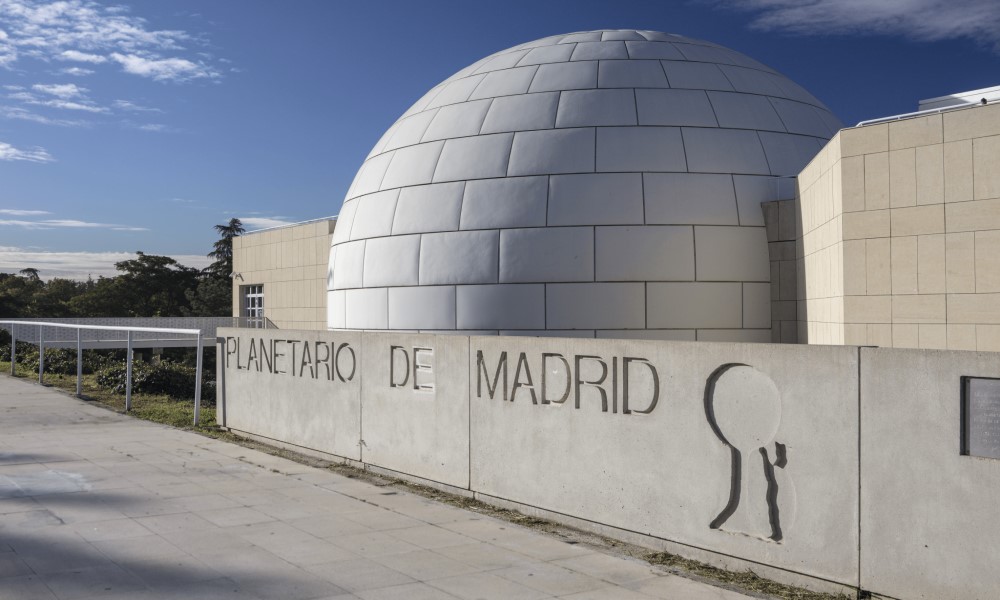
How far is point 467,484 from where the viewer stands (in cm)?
952

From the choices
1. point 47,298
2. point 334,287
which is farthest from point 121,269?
point 334,287

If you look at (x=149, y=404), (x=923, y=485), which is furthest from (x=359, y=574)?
(x=149, y=404)

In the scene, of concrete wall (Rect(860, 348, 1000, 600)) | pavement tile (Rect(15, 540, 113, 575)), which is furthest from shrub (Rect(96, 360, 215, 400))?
concrete wall (Rect(860, 348, 1000, 600))

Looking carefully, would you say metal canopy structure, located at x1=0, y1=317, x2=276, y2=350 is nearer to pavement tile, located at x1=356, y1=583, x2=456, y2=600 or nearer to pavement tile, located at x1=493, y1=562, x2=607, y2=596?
pavement tile, located at x1=493, y1=562, x2=607, y2=596

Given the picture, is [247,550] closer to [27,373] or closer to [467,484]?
[467,484]

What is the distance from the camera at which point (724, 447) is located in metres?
6.96

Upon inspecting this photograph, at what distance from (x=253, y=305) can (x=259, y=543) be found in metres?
28.4

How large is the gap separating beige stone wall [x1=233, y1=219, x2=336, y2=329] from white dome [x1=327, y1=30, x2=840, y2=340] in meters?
12.3

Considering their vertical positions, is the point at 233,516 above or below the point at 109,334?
below

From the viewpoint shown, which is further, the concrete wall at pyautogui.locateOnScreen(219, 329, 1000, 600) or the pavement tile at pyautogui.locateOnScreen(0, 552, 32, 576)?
the pavement tile at pyautogui.locateOnScreen(0, 552, 32, 576)

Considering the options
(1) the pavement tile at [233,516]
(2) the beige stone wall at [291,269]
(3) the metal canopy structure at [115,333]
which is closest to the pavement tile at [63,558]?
(1) the pavement tile at [233,516]

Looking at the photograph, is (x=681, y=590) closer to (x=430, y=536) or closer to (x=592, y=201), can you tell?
(x=430, y=536)

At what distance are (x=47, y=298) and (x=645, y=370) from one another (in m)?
76.6

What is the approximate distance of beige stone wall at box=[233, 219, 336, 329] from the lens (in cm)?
2781
